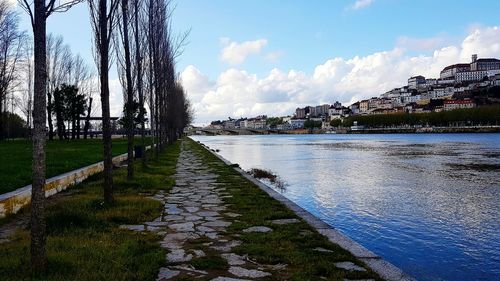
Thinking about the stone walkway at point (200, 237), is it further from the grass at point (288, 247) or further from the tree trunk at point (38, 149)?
the tree trunk at point (38, 149)

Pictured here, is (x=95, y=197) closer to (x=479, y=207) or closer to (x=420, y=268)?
(x=420, y=268)

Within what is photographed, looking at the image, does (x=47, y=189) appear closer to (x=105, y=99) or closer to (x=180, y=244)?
(x=105, y=99)

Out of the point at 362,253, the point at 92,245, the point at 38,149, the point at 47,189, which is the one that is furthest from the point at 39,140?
the point at 47,189

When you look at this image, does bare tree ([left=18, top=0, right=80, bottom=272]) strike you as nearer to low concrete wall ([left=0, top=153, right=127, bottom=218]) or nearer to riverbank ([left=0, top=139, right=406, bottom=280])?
riverbank ([left=0, top=139, right=406, bottom=280])

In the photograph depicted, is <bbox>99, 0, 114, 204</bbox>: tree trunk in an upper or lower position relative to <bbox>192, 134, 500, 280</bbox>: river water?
upper

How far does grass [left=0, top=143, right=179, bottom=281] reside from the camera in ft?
16.3

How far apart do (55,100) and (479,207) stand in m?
49.8

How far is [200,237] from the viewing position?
697 cm

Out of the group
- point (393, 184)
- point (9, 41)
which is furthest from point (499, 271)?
point (9, 41)

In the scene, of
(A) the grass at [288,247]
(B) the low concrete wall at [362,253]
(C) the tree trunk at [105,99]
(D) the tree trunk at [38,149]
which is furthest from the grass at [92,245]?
(B) the low concrete wall at [362,253]

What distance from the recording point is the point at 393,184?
19000 mm

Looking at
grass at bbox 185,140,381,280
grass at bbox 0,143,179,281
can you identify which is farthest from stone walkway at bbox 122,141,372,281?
grass at bbox 0,143,179,281

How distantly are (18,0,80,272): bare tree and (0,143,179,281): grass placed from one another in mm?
251

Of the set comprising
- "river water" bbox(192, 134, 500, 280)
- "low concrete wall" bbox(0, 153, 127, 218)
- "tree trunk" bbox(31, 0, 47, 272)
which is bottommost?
"river water" bbox(192, 134, 500, 280)
